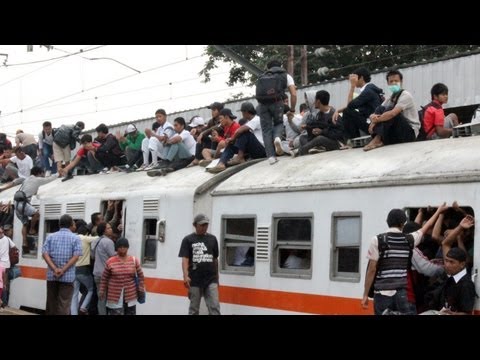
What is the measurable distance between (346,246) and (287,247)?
1236mm

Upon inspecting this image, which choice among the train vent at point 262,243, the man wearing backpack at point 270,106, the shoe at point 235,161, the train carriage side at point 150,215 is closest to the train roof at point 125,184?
the train carriage side at point 150,215

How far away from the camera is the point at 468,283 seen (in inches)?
348

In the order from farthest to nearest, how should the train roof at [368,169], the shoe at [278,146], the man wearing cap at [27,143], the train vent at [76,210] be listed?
the man wearing cap at [27,143] < the train vent at [76,210] < the shoe at [278,146] < the train roof at [368,169]

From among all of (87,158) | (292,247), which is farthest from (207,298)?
(87,158)

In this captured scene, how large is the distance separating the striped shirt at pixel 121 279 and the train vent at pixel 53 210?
5110 millimetres

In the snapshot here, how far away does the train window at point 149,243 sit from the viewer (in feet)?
50.4

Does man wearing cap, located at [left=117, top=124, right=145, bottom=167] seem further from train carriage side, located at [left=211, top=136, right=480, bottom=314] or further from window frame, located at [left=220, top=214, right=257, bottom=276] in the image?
window frame, located at [left=220, top=214, right=257, bottom=276]

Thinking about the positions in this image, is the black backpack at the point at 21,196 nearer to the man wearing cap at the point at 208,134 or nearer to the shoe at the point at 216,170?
the man wearing cap at the point at 208,134

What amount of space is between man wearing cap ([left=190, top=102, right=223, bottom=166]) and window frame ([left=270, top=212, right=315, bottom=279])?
4701 millimetres

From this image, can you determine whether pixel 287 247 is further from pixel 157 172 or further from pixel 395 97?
pixel 157 172

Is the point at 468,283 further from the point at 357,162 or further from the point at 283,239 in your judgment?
the point at 283,239

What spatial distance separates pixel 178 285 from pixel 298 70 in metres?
26.6

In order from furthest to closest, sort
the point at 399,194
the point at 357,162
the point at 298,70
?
the point at 298,70 → the point at 357,162 → the point at 399,194
